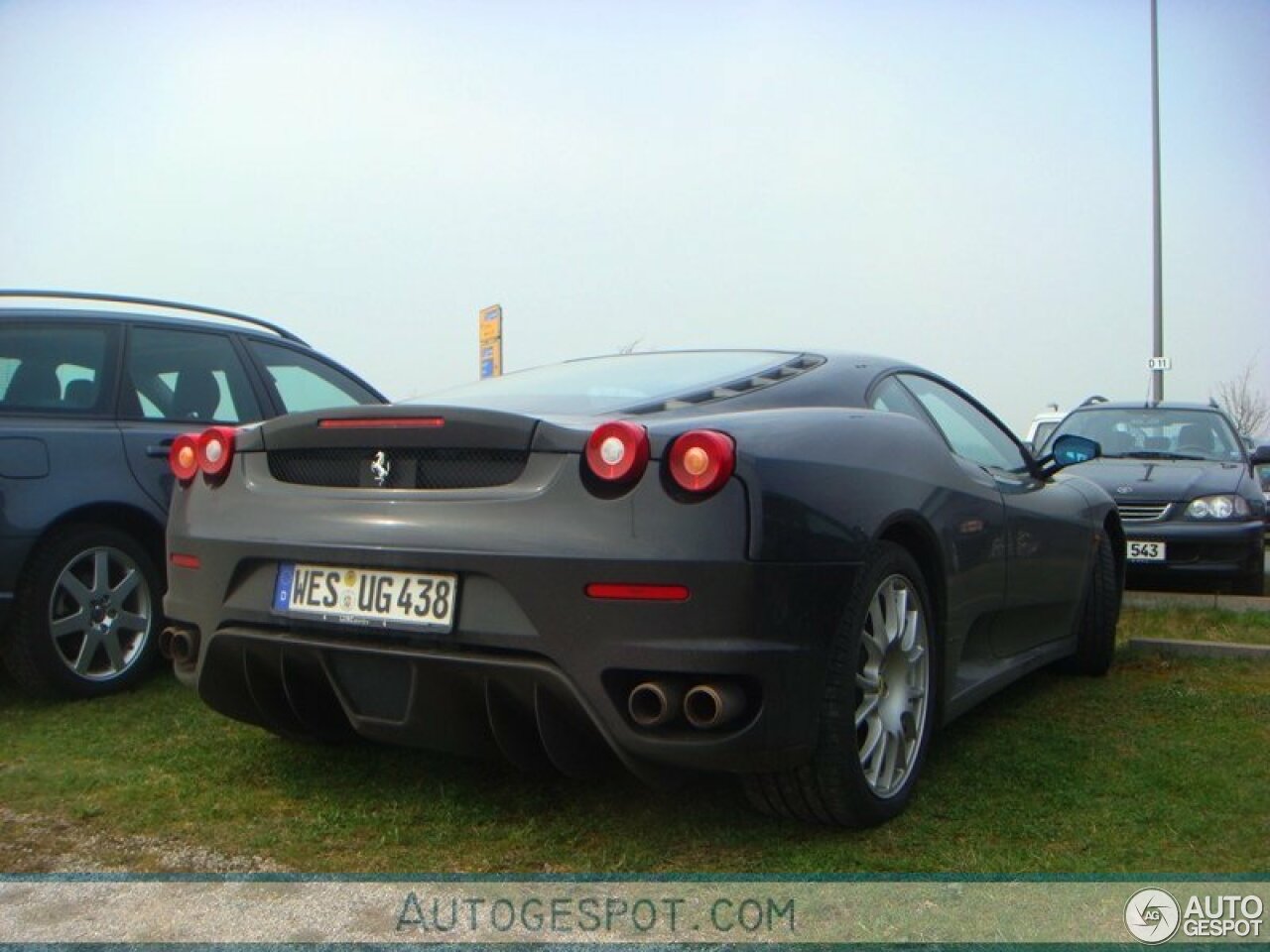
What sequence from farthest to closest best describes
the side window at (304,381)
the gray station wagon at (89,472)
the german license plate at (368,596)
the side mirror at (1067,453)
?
the side window at (304,381) < the side mirror at (1067,453) < the gray station wagon at (89,472) < the german license plate at (368,596)

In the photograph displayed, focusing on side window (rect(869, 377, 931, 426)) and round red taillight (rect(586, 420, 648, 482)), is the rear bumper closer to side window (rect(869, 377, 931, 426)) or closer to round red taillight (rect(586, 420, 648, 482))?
round red taillight (rect(586, 420, 648, 482))

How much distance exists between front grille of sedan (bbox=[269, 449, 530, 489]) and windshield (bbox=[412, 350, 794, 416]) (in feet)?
0.72

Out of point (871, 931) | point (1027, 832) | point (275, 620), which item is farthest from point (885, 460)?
point (275, 620)

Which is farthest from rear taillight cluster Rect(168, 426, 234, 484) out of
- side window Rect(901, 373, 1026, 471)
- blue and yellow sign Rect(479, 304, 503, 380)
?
blue and yellow sign Rect(479, 304, 503, 380)

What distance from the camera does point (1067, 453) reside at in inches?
192

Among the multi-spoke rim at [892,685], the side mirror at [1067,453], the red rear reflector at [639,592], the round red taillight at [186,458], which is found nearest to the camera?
the red rear reflector at [639,592]

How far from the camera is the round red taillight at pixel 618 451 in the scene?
2820mm

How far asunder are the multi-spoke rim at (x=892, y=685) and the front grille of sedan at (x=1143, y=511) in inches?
188

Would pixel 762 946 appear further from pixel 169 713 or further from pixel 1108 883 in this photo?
pixel 169 713

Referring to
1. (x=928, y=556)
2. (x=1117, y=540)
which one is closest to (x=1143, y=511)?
(x=1117, y=540)

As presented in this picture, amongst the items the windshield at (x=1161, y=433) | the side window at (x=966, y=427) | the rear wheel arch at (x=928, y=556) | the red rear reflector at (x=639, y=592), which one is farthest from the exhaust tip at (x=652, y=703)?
the windshield at (x=1161, y=433)

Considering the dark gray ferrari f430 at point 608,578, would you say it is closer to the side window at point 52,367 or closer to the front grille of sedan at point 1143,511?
the side window at point 52,367

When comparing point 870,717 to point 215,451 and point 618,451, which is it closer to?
point 618,451

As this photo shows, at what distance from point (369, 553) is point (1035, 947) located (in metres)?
1.65
